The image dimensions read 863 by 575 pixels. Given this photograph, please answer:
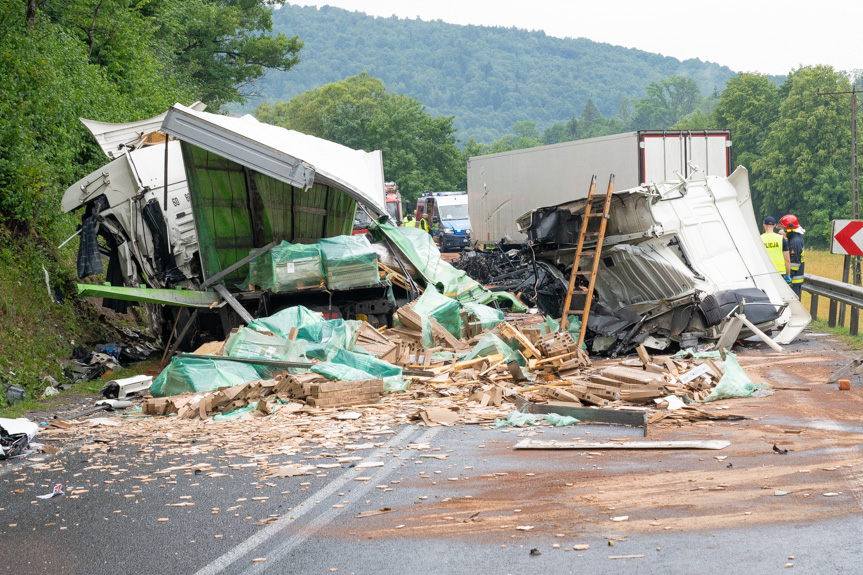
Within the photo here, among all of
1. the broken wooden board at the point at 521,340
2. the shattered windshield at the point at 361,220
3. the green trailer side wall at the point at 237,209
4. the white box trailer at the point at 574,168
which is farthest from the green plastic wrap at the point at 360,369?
the shattered windshield at the point at 361,220

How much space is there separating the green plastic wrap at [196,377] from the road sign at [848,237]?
32.8 feet

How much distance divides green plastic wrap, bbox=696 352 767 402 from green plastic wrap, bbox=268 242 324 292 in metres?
6.11

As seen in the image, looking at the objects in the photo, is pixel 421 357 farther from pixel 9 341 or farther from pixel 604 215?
pixel 9 341

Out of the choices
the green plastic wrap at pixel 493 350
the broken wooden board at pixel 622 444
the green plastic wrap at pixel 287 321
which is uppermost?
the green plastic wrap at pixel 287 321

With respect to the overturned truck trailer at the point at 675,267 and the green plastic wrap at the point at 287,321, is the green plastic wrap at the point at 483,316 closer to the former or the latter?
the overturned truck trailer at the point at 675,267

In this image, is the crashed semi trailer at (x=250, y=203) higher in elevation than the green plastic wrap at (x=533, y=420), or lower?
higher

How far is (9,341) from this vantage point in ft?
39.1

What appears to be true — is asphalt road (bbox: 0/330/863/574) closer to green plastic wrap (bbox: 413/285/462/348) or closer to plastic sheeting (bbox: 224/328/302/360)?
plastic sheeting (bbox: 224/328/302/360)

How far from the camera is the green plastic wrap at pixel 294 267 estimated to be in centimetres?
1306

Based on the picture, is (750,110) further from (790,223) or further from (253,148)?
(253,148)

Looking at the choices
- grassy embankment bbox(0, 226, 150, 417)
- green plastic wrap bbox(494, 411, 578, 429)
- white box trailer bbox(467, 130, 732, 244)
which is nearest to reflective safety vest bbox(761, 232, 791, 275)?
Result: white box trailer bbox(467, 130, 732, 244)

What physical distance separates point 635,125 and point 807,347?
167 metres

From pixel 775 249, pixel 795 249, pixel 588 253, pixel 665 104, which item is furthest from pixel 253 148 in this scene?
pixel 665 104

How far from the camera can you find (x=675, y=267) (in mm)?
12867
